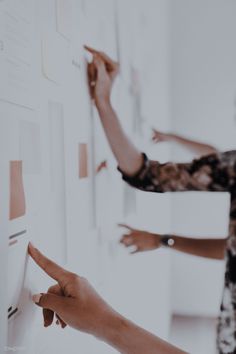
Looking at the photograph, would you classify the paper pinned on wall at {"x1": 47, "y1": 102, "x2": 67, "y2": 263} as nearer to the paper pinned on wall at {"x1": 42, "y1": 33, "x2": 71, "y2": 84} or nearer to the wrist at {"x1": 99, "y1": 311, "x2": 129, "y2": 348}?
the paper pinned on wall at {"x1": 42, "y1": 33, "x2": 71, "y2": 84}

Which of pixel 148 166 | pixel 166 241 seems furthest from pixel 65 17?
pixel 166 241

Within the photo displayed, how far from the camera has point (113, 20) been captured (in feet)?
3.86

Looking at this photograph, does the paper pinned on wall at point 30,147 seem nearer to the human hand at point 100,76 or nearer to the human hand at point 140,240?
the human hand at point 100,76

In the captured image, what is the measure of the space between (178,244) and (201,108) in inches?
66.9

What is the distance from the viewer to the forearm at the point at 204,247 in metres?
1.25

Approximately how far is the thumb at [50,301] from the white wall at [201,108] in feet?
7.13

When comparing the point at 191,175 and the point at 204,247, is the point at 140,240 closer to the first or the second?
the point at 204,247

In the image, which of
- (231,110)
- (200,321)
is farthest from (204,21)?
(200,321)

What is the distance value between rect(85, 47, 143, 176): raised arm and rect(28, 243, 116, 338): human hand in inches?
13.4

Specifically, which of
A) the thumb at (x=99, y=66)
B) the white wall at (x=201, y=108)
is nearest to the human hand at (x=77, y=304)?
the thumb at (x=99, y=66)

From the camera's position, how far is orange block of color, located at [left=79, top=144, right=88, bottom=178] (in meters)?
0.92

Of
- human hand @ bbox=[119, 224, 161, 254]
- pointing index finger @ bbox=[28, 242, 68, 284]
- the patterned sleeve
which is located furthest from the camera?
human hand @ bbox=[119, 224, 161, 254]

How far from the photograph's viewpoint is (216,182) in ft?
2.62

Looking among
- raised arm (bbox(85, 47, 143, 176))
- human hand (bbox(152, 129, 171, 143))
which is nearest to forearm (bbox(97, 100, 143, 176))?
raised arm (bbox(85, 47, 143, 176))
